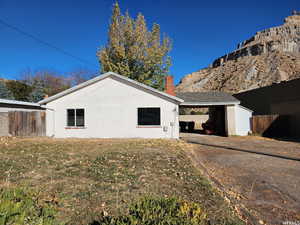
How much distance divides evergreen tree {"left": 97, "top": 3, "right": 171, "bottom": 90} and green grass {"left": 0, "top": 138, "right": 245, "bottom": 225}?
16984 millimetres

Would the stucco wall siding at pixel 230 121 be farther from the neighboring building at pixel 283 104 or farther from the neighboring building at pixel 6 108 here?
the neighboring building at pixel 6 108

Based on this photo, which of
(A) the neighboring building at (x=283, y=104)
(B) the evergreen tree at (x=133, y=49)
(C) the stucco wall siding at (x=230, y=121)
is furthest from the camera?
(B) the evergreen tree at (x=133, y=49)

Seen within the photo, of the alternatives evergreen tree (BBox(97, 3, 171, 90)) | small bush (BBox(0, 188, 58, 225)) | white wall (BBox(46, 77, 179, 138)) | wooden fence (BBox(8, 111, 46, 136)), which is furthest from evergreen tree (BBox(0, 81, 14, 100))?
small bush (BBox(0, 188, 58, 225))

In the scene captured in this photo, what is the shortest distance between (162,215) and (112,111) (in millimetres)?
11104

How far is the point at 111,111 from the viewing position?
501 inches

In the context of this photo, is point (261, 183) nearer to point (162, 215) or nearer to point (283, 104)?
point (162, 215)

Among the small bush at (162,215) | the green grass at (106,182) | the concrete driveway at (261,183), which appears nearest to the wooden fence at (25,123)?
the green grass at (106,182)

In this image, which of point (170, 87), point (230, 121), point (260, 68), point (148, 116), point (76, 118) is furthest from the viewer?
point (260, 68)

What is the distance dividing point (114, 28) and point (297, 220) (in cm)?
2386

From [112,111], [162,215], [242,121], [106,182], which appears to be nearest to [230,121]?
[242,121]

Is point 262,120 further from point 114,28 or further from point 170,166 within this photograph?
point 114,28

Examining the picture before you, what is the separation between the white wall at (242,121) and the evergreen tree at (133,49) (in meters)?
11.5

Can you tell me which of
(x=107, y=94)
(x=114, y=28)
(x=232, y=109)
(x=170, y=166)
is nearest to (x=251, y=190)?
(x=170, y=166)

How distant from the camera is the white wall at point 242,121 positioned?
15.0 m
